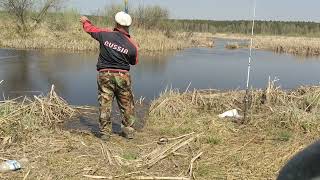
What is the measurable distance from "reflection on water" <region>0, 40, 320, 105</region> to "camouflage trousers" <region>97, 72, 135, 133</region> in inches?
173

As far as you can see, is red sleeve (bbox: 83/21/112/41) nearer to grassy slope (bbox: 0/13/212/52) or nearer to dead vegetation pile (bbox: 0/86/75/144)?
dead vegetation pile (bbox: 0/86/75/144)

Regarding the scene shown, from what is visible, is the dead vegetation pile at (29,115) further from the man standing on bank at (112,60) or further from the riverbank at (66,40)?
the riverbank at (66,40)

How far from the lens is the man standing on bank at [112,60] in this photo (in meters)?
6.23

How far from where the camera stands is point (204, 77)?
1717 centimetres

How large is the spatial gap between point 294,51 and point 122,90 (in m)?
31.6

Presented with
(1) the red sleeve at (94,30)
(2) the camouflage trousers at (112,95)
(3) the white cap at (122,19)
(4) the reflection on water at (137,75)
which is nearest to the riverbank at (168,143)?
(2) the camouflage trousers at (112,95)

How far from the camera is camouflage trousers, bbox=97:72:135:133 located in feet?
20.6

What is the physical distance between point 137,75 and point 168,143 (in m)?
11.0

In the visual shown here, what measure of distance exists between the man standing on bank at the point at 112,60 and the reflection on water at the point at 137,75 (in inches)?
177

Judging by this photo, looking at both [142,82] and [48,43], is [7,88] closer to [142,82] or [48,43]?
[142,82]

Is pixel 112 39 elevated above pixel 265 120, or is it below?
above

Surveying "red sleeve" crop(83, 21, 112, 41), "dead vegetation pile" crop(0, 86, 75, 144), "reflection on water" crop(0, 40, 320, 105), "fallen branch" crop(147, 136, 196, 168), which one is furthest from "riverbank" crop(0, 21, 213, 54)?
"fallen branch" crop(147, 136, 196, 168)

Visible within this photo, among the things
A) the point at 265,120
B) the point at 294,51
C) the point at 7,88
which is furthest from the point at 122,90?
the point at 294,51

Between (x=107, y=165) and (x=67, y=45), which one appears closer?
(x=107, y=165)
